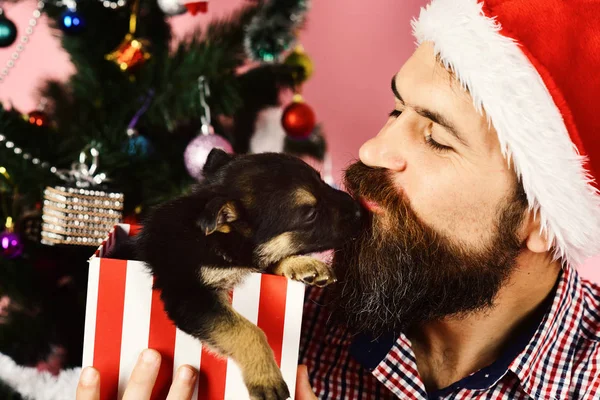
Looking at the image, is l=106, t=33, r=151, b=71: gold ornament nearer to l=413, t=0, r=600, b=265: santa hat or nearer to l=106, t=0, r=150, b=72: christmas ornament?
l=106, t=0, r=150, b=72: christmas ornament

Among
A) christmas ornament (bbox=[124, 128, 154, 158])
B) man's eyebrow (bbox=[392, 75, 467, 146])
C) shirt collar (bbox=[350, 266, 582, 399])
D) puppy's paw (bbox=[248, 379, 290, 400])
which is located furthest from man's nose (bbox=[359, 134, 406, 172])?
christmas ornament (bbox=[124, 128, 154, 158])

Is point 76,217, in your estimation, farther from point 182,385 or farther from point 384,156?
point 384,156

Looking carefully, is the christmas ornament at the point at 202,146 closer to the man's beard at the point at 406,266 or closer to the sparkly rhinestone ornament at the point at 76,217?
Answer: the sparkly rhinestone ornament at the point at 76,217

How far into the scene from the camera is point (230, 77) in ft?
6.49

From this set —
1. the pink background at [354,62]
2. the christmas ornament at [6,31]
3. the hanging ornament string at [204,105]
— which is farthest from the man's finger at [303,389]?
the pink background at [354,62]

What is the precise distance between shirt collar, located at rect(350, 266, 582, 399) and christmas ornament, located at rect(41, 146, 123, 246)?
0.82m

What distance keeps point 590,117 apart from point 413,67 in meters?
0.46

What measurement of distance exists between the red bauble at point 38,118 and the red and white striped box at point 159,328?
93cm

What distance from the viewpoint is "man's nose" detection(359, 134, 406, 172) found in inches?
58.3

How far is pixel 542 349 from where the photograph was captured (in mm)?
1544

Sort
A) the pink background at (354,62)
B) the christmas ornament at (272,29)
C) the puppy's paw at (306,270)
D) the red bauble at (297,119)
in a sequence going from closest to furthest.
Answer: the puppy's paw at (306,270) → the christmas ornament at (272,29) → the red bauble at (297,119) → the pink background at (354,62)

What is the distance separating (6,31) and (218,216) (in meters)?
1.13

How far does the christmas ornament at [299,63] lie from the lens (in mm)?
2227

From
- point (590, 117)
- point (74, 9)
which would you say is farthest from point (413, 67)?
point (74, 9)
